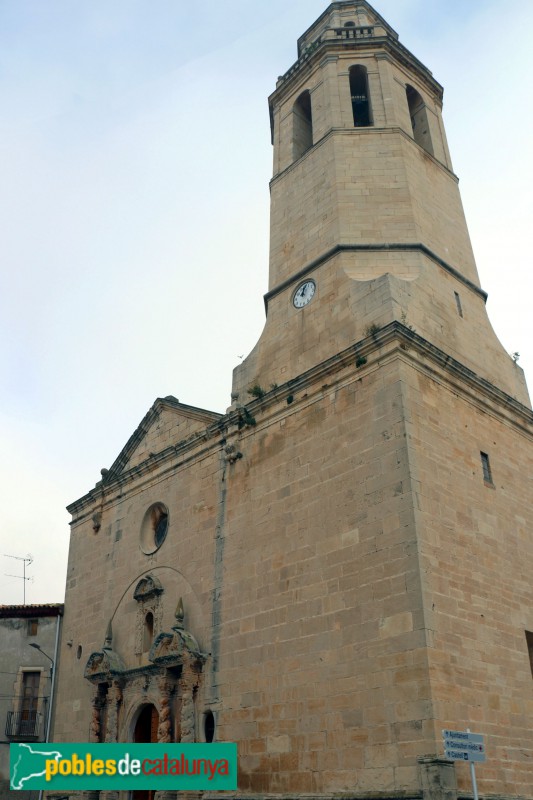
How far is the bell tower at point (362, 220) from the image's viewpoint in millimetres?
13969

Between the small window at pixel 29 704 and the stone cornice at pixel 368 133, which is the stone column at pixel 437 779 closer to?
the small window at pixel 29 704

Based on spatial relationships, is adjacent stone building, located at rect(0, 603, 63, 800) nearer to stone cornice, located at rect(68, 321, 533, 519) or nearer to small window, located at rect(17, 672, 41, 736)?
small window, located at rect(17, 672, 41, 736)

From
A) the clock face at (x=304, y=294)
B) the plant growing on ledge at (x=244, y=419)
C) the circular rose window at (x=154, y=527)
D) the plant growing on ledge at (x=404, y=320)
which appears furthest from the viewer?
the circular rose window at (x=154, y=527)

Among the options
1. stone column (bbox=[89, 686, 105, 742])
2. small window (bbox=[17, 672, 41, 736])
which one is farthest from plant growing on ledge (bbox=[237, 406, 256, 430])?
small window (bbox=[17, 672, 41, 736])

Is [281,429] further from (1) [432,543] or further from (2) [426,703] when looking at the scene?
(2) [426,703]

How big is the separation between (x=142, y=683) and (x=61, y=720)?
340 centimetres

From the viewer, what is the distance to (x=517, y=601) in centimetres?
1176

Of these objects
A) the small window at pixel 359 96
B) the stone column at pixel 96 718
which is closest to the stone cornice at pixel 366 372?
the stone column at pixel 96 718

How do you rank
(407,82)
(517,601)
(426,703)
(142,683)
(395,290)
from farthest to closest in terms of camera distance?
1. (407,82)
2. (142,683)
3. (395,290)
4. (517,601)
5. (426,703)

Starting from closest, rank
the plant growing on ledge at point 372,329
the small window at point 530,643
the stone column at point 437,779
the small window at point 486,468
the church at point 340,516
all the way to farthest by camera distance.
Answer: the stone column at point 437,779, the church at point 340,516, the small window at point 530,643, the plant growing on ledge at point 372,329, the small window at point 486,468

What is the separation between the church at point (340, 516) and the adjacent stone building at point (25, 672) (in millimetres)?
931

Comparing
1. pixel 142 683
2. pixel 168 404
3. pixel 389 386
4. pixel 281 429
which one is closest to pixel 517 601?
pixel 389 386

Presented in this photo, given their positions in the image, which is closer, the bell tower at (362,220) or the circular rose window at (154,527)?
the bell tower at (362,220)

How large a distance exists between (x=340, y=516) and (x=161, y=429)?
21.8ft
